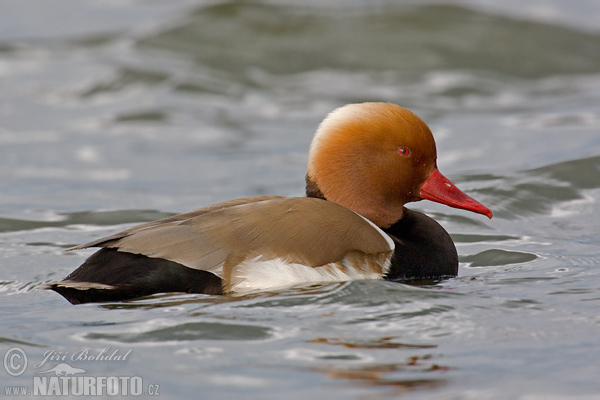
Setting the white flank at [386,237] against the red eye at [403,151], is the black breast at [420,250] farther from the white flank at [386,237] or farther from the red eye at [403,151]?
the red eye at [403,151]

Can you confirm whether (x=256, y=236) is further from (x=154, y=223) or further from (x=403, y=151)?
(x=403, y=151)

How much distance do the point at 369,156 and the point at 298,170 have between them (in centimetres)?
378

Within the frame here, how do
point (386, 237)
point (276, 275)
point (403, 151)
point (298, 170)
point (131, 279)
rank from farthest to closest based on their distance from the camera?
point (298, 170)
point (403, 151)
point (386, 237)
point (276, 275)
point (131, 279)

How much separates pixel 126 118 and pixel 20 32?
10.8 ft

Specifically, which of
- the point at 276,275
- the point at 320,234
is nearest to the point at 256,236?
the point at 276,275

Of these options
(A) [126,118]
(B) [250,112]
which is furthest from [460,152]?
(A) [126,118]

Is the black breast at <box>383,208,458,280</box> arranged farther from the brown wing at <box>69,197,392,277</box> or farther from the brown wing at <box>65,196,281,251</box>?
the brown wing at <box>65,196,281,251</box>

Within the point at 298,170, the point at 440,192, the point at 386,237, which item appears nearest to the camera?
the point at 386,237

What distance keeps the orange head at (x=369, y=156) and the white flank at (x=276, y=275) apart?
23.9 inches

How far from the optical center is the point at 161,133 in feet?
32.7

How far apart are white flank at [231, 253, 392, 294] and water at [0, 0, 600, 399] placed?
0.22 ft

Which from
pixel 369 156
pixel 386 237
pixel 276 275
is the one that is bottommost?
pixel 276 275

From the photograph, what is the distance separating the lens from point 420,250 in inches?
199

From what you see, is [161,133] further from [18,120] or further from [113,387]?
[113,387]
